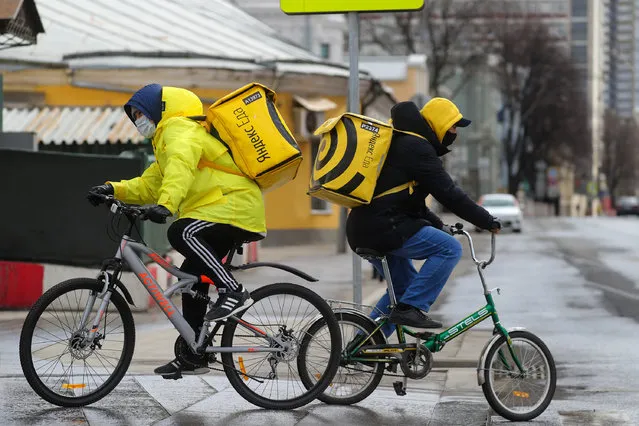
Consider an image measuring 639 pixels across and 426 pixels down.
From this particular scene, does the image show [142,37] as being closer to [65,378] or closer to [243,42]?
[243,42]

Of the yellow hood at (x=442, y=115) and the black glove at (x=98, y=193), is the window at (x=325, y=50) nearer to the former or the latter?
the yellow hood at (x=442, y=115)

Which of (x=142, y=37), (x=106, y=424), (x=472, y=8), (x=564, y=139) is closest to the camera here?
(x=106, y=424)

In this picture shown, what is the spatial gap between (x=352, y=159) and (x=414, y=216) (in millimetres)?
482

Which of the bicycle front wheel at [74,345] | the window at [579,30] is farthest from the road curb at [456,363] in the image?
the window at [579,30]

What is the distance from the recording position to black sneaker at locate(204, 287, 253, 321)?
6953mm

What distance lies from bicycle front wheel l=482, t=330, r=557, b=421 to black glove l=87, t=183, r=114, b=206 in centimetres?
214

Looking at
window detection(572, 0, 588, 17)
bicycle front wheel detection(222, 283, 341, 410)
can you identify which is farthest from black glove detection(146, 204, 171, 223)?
window detection(572, 0, 588, 17)

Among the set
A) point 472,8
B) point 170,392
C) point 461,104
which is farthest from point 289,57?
point 461,104

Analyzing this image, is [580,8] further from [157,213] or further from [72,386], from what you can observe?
[157,213]

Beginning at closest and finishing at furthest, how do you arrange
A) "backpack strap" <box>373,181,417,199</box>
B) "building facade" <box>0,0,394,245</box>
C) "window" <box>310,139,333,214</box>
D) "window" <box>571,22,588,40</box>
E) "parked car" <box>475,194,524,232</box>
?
"backpack strap" <box>373,181,417,199</box>, "building facade" <box>0,0,394,245</box>, "window" <box>310,139,333,214</box>, "parked car" <box>475,194,524,232</box>, "window" <box>571,22,588,40</box>

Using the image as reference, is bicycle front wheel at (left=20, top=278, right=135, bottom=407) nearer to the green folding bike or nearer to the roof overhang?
the green folding bike

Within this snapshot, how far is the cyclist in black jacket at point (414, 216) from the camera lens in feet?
23.6

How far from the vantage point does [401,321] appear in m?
7.19

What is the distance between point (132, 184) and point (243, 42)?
23753 mm
